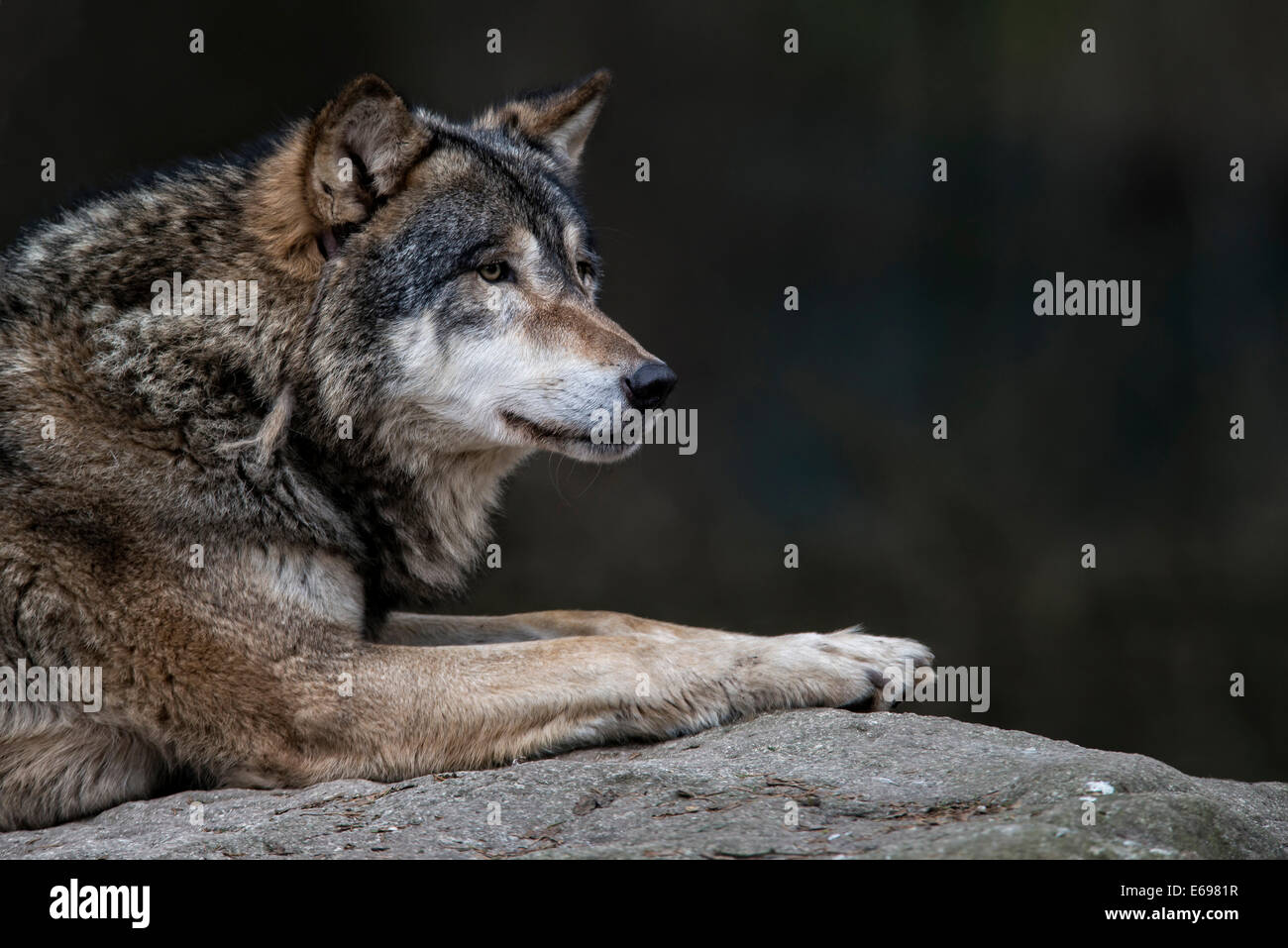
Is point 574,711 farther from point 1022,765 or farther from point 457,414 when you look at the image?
point 1022,765

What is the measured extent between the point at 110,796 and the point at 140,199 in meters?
2.04

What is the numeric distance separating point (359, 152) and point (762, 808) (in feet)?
8.43

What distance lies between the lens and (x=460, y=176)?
4957 millimetres

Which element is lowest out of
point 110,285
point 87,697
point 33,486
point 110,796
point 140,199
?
point 110,796

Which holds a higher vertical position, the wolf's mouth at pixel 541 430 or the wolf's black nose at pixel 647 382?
the wolf's black nose at pixel 647 382

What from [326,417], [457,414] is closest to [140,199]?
[326,417]

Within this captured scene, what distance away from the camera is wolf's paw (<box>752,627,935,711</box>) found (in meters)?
4.72

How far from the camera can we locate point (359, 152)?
4785 mm

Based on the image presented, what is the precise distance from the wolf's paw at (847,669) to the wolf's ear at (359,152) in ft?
6.69

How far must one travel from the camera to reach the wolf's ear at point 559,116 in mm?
5758
